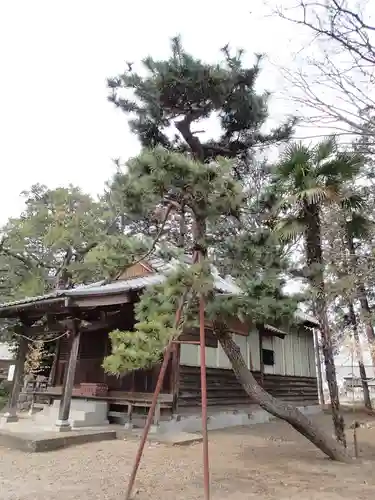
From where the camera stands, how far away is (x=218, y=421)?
10.4 m

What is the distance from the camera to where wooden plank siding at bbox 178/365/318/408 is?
9.77m

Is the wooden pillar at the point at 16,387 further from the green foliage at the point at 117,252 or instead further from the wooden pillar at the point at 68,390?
the green foliage at the point at 117,252

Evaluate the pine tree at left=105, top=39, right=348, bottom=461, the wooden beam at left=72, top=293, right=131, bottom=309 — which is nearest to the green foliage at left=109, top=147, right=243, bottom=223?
the pine tree at left=105, top=39, right=348, bottom=461

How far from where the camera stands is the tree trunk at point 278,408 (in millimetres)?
5969

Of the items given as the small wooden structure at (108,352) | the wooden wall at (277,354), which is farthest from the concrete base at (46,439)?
the wooden wall at (277,354)

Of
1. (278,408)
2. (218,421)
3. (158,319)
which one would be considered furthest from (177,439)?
(158,319)

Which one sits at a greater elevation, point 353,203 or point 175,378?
point 353,203

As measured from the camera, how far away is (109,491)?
14.8ft

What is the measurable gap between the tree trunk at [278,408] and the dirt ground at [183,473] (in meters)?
0.23

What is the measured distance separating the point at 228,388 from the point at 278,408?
576 cm

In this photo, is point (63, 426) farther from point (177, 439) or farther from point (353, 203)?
point (353, 203)

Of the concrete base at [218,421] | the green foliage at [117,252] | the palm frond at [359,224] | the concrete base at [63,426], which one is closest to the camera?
the green foliage at [117,252]

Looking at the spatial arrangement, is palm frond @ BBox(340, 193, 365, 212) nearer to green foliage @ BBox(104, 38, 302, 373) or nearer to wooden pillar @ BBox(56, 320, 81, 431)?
green foliage @ BBox(104, 38, 302, 373)

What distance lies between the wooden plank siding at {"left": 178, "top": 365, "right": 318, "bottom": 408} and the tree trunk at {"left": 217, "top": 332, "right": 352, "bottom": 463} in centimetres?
385
